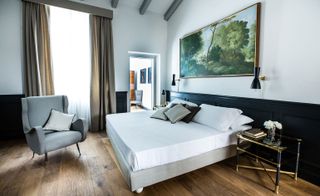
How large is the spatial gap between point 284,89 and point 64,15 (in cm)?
463

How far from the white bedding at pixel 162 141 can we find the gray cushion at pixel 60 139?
66 centimetres

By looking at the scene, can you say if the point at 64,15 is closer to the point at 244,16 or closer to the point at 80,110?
the point at 80,110

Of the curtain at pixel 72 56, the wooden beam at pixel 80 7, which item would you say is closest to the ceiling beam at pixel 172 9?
the wooden beam at pixel 80 7

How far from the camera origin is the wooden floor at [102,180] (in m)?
1.85

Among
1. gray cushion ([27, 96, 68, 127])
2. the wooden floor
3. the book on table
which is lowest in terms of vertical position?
the wooden floor

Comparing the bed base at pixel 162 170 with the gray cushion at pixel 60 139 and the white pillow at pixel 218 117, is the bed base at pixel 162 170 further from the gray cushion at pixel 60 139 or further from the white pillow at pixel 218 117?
the gray cushion at pixel 60 139

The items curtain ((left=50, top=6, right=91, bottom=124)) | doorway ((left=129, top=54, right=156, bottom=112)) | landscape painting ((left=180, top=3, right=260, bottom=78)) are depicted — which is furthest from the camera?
doorway ((left=129, top=54, right=156, bottom=112))

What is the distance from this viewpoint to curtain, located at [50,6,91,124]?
3.68 meters

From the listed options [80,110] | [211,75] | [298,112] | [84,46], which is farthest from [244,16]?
[80,110]

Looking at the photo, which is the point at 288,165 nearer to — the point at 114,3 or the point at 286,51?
the point at 286,51

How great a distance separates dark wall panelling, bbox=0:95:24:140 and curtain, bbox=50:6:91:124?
2.61ft

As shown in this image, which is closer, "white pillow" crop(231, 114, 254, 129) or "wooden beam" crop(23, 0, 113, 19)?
"white pillow" crop(231, 114, 254, 129)

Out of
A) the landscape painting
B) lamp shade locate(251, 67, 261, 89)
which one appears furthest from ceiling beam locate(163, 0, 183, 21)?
lamp shade locate(251, 67, 261, 89)

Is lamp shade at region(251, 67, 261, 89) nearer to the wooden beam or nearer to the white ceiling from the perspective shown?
the white ceiling
